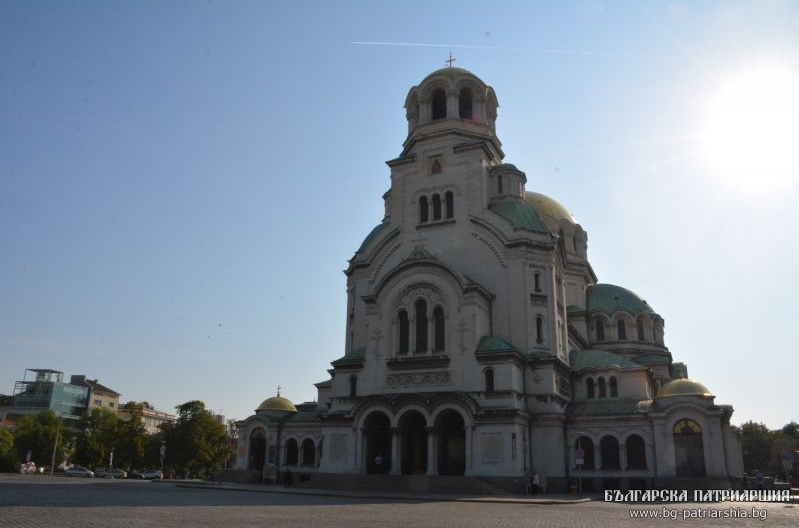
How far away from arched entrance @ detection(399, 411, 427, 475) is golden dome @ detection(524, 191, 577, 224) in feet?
83.8

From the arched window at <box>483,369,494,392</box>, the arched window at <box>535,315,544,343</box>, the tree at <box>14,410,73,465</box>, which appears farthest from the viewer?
the tree at <box>14,410,73,465</box>

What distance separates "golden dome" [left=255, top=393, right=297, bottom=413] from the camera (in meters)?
50.3

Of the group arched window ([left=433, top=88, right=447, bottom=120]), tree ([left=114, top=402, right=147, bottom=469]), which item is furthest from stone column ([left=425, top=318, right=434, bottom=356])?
tree ([left=114, top=402, right=147, bottom=469])

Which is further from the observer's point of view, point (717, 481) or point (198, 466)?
point (198, 466)

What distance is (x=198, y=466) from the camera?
72188mm

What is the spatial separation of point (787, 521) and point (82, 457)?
72.8 m

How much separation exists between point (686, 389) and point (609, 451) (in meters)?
5.96

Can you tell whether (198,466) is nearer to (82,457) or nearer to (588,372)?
(82,457)

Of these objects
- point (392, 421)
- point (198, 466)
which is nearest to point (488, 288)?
point (392, 421)

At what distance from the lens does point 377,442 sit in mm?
42500

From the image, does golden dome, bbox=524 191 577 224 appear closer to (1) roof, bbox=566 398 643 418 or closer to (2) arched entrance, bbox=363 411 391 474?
(1) roof, bbox=566 398 643 418

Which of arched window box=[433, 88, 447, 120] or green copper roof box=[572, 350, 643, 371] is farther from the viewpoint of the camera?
arched window box=[433, 88, 447, 120]

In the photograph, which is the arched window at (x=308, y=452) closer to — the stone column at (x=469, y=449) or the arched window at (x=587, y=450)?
the stone column at (x=469, y=449)

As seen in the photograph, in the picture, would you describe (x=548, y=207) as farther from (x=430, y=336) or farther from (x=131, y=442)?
(x=131, y=442)
